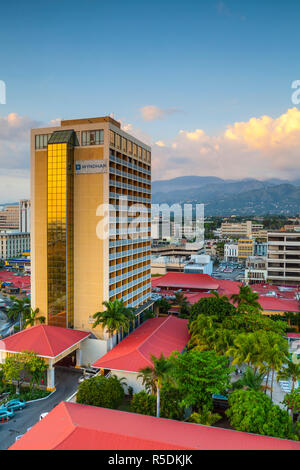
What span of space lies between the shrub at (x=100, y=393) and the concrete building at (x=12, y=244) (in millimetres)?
103788

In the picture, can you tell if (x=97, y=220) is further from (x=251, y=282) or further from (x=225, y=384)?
(x=251, y=282)

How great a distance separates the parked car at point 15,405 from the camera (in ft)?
92.0

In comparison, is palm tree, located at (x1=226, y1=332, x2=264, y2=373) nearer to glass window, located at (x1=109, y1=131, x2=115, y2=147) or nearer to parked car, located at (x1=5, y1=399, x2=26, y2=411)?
parked car, located at (x1=5, y1=399, x2=26, y2=411)

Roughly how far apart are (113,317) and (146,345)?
4.87m

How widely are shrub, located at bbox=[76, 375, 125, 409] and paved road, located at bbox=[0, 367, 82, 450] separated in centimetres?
431

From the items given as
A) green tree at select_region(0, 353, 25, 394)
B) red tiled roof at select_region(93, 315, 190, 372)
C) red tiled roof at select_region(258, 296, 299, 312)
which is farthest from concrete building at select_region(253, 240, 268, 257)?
green tree at select_region(0, 353, 25, 394)

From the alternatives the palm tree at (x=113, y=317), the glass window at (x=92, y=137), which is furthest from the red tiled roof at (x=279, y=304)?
the glass window at (x=92, y=137)

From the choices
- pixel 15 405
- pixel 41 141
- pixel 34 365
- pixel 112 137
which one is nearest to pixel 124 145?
pixel 112 137

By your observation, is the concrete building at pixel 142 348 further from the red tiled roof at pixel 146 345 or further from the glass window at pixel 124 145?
the glass window at pixel 124 145

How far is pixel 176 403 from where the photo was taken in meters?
25.0

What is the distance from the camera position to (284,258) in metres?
80.9

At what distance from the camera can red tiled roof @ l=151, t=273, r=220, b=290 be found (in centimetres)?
6813

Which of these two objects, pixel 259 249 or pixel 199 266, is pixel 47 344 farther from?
pixel 259 249
